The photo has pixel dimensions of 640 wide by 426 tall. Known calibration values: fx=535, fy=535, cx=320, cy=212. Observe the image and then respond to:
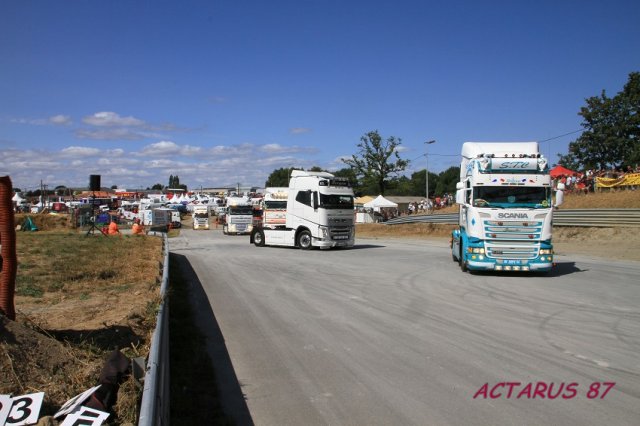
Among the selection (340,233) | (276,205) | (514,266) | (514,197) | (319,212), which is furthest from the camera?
(276,205)

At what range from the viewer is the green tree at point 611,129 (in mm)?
48406

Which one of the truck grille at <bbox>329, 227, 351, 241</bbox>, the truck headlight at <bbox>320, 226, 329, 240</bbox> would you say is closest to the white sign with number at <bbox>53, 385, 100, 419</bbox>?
the truck headlight at <bbox>320, 226, 329, 240</bbox>

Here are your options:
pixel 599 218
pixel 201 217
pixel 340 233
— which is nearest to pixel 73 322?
pixel 340 233

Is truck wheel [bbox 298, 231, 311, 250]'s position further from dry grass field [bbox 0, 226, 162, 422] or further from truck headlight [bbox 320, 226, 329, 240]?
dry grass field [bbox 0, 226, 162, 422]

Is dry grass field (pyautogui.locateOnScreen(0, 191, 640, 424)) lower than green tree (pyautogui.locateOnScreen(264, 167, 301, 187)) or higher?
lower

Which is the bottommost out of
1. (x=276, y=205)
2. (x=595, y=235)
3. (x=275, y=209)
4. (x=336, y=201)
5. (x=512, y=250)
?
(x=595, y=235)

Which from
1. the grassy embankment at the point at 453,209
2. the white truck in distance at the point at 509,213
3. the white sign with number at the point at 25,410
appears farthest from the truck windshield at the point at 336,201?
the white sign with number at the point at 25,410

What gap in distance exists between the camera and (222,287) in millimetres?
13523

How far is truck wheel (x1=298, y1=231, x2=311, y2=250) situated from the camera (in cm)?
2588

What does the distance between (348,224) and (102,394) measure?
2163 centimetres

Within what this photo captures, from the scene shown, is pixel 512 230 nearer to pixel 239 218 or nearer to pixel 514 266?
pixel 514 266

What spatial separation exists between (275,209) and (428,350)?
2169cm

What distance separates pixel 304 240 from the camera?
26141 mm

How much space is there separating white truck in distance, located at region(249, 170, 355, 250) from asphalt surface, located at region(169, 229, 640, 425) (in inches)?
420
